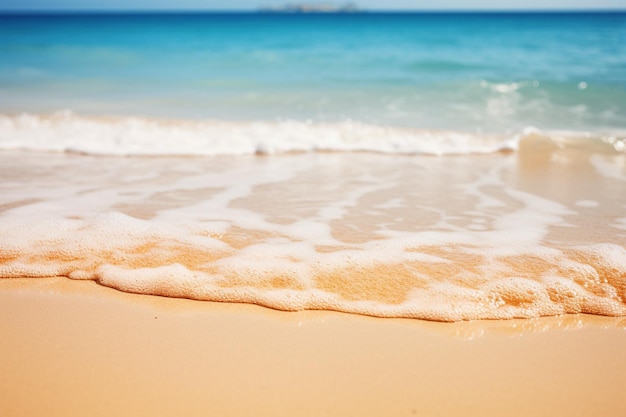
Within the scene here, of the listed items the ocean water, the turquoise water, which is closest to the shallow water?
the ocean water

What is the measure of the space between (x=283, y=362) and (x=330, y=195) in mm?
2494

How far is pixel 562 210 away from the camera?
165 inches

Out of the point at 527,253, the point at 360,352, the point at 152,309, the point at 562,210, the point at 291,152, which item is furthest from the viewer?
the point at 291,152

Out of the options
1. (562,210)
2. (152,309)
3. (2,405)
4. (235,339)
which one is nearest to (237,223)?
(152,309)

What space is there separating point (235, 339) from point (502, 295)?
57.6 inches

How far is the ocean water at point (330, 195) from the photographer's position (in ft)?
9.49

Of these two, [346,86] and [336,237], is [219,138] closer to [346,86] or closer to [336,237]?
[336,237]

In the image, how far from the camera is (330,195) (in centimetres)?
460

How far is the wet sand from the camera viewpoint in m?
1.99

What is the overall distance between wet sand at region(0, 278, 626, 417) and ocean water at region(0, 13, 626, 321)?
0.16 metres

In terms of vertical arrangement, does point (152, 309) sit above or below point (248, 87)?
below

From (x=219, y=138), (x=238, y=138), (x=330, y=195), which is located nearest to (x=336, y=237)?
(x=330, y=195)

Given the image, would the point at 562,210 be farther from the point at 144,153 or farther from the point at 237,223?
the point at 144,153

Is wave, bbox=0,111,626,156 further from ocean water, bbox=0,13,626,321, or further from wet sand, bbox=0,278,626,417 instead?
wet sand, bbox=0,278,626,417
